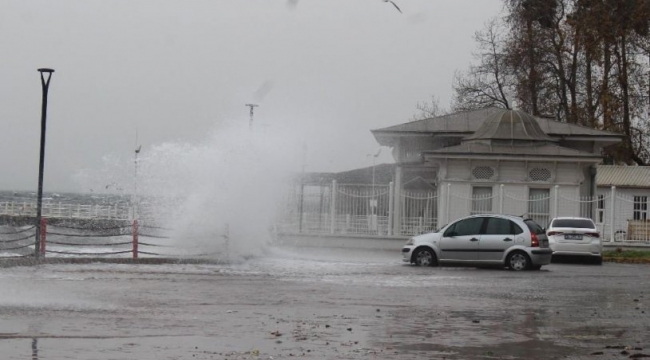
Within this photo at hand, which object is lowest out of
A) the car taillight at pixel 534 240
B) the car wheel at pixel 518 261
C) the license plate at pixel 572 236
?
the car wheel at pixel 518 261

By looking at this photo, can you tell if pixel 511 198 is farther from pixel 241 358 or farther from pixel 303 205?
pixel 241 358

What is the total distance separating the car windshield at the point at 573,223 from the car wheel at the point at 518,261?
6105mm

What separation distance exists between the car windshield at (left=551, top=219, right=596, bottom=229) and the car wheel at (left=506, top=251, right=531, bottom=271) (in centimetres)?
611

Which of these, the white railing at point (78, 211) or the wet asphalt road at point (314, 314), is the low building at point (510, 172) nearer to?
the wet asphalt road at point (314, 314)

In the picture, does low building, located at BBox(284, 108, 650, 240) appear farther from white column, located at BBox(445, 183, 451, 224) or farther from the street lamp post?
the street lamp post

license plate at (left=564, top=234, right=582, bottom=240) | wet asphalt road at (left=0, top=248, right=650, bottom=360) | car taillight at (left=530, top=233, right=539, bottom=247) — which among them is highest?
license plate at (left=564, top=234, right=582, bottom=240)

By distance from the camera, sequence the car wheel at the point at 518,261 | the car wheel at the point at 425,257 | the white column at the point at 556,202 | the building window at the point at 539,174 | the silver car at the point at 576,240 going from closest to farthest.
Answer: the car wheel at the point at 518,261
the car wheel at the point at 425,257
the silver car at the point at 576,240
the white column at the point at 556,202
the building window at the point at 539,174

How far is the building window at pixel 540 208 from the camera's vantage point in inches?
1586

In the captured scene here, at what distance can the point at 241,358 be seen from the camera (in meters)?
10.5

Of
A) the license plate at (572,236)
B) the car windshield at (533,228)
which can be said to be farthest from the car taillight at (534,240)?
the license plate at (572,236)

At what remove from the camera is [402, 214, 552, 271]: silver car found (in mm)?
26984

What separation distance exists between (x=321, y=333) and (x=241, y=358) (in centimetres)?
238

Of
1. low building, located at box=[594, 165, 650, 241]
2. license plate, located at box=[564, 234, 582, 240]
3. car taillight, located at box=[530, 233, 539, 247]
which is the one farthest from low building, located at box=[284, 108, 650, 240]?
car taillight, located at box=[530, 233, 539, 247]

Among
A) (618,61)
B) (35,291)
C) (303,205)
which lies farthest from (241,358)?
(618,61)
